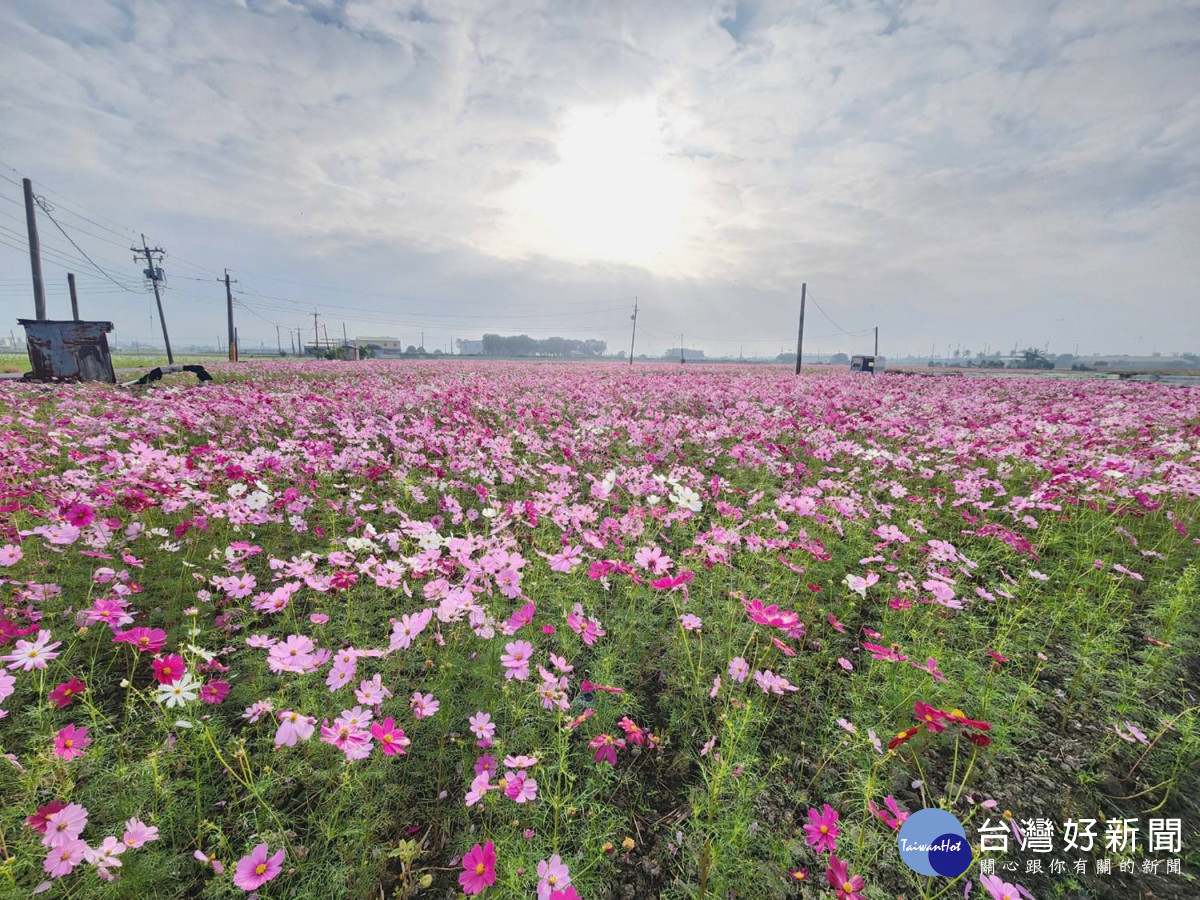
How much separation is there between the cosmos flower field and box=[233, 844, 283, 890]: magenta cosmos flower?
1 cm

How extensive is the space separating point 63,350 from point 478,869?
61.5ft

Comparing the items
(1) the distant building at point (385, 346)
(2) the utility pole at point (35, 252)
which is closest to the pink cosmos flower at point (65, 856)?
(2) the utility pole at point (35, 252)

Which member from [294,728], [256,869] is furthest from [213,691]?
[256,869]

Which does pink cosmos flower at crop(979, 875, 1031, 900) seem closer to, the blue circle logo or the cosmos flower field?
the cosmos flower field

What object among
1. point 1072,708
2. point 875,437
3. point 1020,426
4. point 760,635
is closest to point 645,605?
point 760,635

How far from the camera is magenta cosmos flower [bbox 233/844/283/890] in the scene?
1310 millimetres

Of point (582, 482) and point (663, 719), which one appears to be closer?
point (663, 719)

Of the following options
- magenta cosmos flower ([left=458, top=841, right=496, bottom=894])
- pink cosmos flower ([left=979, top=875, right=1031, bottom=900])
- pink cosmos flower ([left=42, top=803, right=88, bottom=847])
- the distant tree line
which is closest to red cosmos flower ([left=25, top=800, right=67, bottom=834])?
pink cosmos flower ([left=42, top=803, right=88, bottom=847])

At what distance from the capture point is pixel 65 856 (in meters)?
1.24

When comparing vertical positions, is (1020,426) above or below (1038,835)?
above

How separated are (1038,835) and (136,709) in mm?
3901

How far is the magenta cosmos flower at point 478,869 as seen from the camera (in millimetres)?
1297

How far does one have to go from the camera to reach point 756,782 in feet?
6.51

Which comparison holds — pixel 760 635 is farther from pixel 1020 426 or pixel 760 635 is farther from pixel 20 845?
pixel 1020 426
